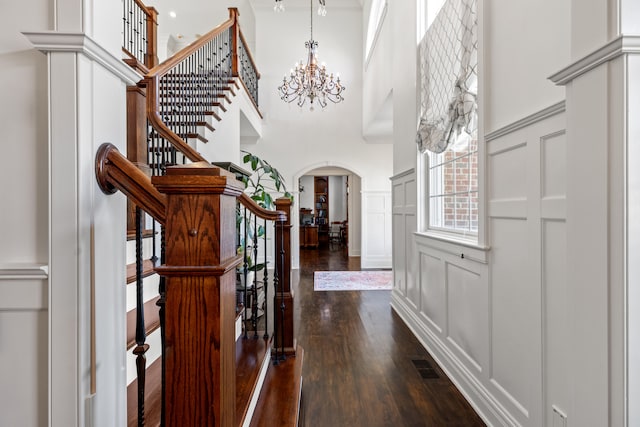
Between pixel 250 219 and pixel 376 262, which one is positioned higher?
pixel 250 219

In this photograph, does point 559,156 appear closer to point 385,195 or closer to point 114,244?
point 114,244

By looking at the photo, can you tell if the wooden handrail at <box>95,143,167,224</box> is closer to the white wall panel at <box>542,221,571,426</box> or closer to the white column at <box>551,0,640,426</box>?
the white column at <box>551,0,640,426</box>

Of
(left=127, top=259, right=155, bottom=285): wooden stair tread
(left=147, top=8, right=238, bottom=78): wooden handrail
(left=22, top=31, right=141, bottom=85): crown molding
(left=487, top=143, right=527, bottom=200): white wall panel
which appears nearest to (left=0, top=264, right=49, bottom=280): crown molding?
(left=22, top=31, right=141, bottom=85): crown molding

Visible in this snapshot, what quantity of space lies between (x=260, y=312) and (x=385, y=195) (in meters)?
4.36

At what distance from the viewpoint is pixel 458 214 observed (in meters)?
2.67

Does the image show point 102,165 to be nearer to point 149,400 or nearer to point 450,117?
point 149,400

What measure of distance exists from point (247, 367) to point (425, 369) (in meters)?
1.45

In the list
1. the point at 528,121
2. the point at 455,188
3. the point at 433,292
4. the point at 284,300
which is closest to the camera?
the point at 528,121

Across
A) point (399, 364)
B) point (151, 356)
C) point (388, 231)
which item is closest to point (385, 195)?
point (388, 231)

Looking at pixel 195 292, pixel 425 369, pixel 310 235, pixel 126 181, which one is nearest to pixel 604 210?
pixel 195 292

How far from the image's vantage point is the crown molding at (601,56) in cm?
90

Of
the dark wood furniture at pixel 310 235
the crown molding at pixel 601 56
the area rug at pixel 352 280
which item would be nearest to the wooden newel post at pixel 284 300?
the crown molding at pixel 601 56

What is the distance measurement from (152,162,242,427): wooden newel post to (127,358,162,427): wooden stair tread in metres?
0.70

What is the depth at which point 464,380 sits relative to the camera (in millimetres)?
2229
